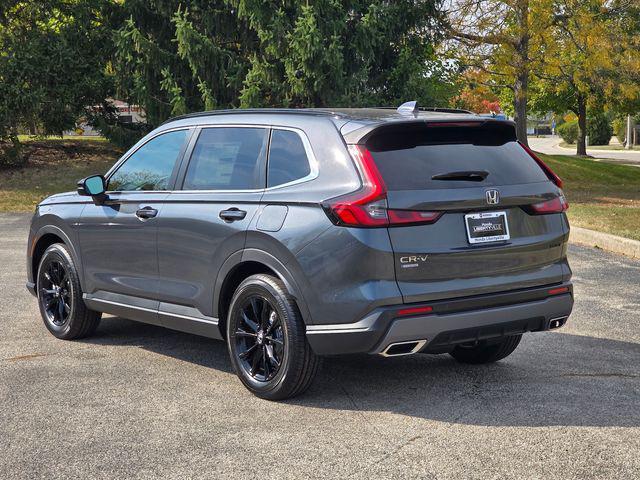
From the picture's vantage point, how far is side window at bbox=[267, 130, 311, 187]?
5.95m

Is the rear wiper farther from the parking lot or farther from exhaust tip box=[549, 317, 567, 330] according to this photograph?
the parking lot

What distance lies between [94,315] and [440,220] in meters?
3.36

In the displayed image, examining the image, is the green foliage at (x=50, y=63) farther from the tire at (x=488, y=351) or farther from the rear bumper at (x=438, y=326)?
the rear bumper at (x=438, y=326)

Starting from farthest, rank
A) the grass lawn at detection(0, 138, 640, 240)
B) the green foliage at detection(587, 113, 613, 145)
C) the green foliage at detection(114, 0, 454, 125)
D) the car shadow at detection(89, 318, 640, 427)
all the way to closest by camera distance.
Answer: the green foliage at detection(587, 113, 613, 145)
the green foliage at detection(114, 0, 454, 125)
the grass lawn at detection(0, 138, 640, 240)
the car shadow at detection(89, 318, 640, 427)

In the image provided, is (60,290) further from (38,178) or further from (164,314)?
(38,178)

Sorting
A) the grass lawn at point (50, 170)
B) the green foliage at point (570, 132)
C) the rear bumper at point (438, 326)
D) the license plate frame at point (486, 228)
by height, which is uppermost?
the license plate frame at point (486, 228)

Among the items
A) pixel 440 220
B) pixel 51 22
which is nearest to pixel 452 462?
pixel 440 220

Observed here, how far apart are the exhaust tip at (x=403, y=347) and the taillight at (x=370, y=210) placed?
666 mm

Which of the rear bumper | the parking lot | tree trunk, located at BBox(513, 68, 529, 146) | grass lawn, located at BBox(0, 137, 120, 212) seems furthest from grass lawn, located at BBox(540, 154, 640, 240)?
grass lawn, located at BBox(0, 137, 120, 212)

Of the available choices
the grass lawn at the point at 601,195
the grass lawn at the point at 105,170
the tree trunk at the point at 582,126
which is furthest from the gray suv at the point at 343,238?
the tree trunk at the point at 582,126

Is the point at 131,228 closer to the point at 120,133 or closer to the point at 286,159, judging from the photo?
the point at 286,159

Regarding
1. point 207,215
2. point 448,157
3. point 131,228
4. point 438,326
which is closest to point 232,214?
point 207,215

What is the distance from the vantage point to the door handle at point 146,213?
6.82m

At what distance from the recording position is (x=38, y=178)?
25578mm
